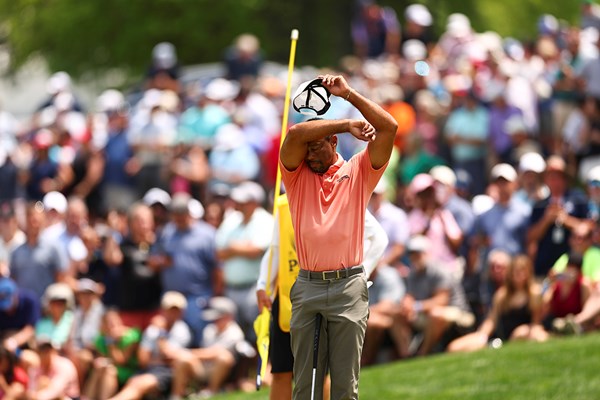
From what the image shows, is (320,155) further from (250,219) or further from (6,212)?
(6,212)

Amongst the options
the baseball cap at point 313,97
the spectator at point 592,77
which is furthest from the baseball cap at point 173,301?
the baseball cap at point 313,97

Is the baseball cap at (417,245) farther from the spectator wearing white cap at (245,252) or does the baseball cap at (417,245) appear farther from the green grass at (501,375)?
the spectator wearing white cap at (245,252)

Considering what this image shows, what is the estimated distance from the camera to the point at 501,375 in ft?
42.3

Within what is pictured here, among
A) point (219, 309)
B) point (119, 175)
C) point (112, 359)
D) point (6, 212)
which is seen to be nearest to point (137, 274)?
point (112, 359)

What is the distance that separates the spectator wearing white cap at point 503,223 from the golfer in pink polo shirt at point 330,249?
6.12 metres

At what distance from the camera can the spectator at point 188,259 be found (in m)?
16.2

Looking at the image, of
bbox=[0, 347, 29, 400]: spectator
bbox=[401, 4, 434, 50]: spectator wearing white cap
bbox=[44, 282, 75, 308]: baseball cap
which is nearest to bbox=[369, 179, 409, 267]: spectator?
bbox=[44, 282, 75, 308]: baseball cap

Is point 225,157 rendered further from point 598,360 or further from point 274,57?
point 274,57

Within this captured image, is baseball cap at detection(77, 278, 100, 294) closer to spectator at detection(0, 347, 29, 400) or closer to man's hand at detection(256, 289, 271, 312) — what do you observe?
spectator at detection(0, 347, 29, 400)

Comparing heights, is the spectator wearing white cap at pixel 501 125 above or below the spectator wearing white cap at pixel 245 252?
above

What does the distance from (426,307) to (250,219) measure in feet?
7.37

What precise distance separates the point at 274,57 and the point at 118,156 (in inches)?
428

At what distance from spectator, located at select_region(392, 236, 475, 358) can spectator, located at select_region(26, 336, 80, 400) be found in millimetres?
3269

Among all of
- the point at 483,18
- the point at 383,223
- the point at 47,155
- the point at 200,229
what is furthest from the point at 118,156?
the point at 483,18
